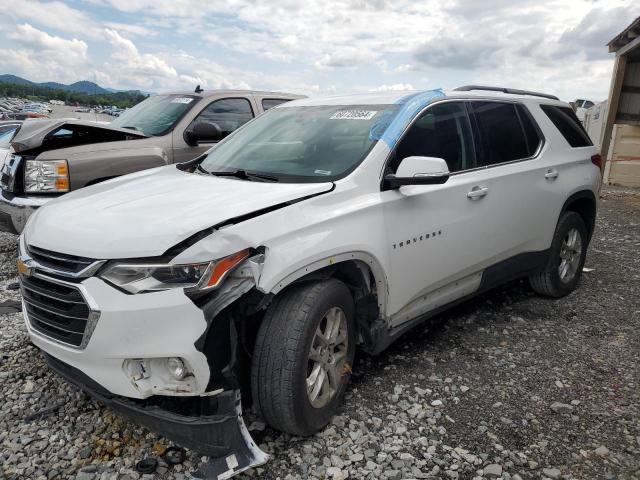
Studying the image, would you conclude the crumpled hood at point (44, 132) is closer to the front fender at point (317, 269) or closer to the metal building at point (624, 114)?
the front fender at point (317, 269)

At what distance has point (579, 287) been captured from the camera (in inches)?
203

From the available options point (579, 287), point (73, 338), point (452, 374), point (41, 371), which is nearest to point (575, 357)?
point (452, 374)

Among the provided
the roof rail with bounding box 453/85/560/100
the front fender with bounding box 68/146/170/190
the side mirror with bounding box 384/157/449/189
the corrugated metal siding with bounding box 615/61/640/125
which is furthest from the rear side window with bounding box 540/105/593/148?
the corrugated metal siding with bounding box 615/61/640/125

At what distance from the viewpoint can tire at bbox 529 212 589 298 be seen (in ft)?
14.8

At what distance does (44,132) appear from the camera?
4750 mm

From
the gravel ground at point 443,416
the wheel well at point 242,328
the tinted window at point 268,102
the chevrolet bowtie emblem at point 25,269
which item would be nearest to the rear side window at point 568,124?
the gravel ground at point 443,416

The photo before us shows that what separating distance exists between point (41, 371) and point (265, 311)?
1.81 m

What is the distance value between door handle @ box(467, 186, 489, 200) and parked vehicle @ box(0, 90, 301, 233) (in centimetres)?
286

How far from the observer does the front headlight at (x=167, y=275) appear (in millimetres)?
2213

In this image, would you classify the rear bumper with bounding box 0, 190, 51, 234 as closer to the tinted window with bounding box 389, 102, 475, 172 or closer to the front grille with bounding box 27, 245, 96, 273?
the front grille with bounding box 27, 245, 96, 273

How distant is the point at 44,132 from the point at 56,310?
9.73ft

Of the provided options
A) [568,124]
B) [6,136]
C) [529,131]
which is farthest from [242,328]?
[6,136]

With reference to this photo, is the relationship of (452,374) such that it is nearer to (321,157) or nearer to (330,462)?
(330,462)

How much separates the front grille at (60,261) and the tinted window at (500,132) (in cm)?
270
